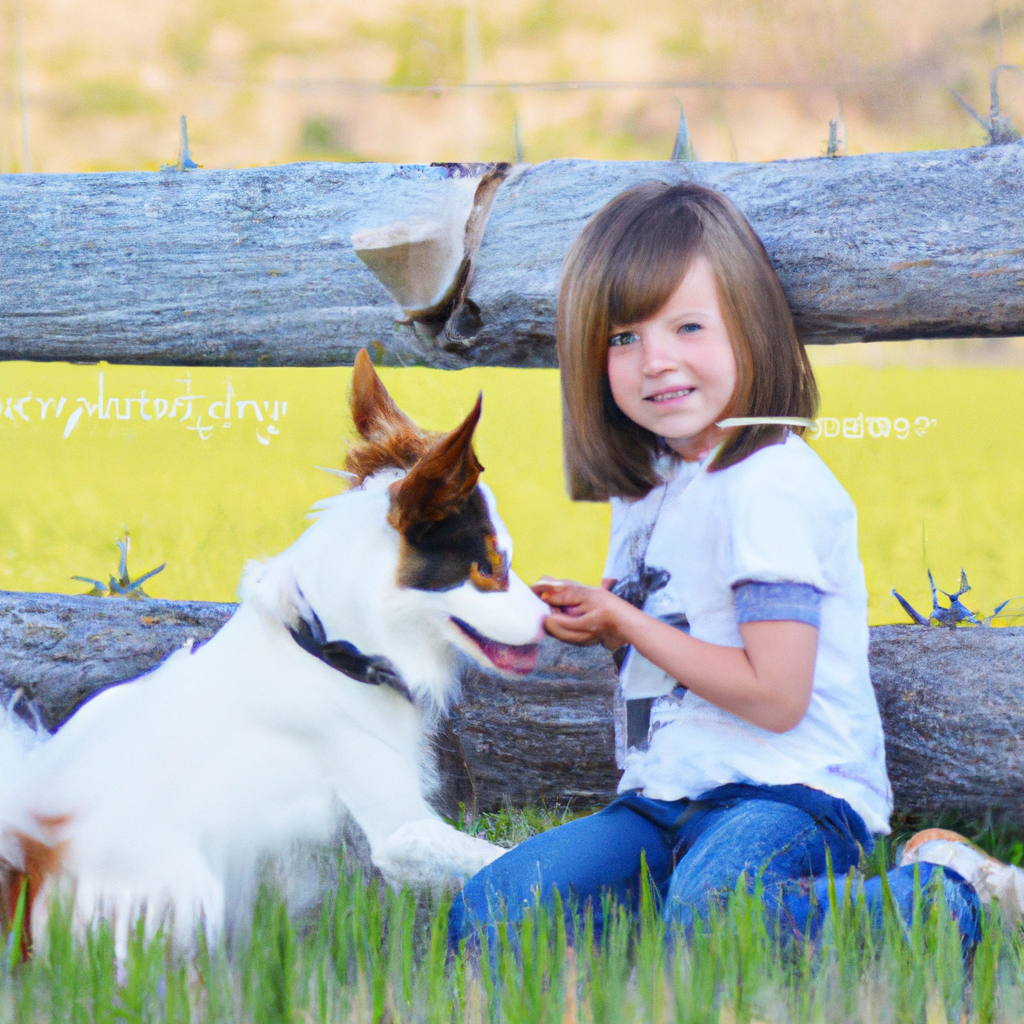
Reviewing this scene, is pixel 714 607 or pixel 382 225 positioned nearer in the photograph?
pixel 714 607

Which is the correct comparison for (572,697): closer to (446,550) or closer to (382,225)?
(446,550)

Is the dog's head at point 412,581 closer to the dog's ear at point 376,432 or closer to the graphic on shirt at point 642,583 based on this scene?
the dog's ear at point 376,432

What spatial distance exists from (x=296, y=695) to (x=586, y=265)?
2.36 feet

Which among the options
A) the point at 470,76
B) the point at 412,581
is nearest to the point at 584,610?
the point at 412,581

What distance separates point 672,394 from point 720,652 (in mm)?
357

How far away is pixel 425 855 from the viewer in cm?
126

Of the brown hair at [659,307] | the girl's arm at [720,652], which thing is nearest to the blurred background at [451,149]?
the brown hair at [659,307]

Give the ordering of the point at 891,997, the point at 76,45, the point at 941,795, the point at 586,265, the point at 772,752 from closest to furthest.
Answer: the point at 891,997, the point at 772,752, the point at 586,265, the point at 941,795, the point at 76,45

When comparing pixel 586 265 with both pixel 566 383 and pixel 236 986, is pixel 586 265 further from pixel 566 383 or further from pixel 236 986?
→ pixel 236 986

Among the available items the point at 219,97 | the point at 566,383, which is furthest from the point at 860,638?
the point at 219,97

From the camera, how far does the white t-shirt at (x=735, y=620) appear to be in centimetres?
137

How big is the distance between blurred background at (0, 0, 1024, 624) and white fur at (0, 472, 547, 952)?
81 cm

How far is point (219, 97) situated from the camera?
6.91 ft

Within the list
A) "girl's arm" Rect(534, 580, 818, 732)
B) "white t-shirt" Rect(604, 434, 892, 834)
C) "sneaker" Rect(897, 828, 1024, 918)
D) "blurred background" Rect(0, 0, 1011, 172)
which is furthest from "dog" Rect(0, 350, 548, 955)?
"blurred background" Rect(0, 0, 1011, 172)
